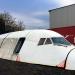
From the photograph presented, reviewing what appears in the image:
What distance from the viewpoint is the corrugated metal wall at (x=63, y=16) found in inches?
1594

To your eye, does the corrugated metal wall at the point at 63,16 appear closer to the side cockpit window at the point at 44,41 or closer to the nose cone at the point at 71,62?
the side cockpit window at the point at 44,41

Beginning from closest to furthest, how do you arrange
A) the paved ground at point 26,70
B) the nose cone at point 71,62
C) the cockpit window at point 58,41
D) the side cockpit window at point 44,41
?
the nose cone at point 71,62 < the paved ground at point 26,70 < the cockpit window at point 58,41 < the side cockpit window at point 44,41

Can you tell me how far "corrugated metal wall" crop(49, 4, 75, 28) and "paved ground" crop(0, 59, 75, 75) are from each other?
29449 mm

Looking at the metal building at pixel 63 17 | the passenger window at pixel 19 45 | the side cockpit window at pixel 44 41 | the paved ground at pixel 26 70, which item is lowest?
the metal building at pixel 63 17

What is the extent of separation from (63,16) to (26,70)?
33.1 metres

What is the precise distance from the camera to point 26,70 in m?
10.4

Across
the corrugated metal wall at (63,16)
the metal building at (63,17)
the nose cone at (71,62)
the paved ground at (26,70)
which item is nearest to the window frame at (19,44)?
the paved ground at (26,70)

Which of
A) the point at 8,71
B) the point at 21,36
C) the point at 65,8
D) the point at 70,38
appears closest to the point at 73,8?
the point at 65,8

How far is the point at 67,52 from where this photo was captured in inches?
392

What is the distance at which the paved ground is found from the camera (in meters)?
9.44

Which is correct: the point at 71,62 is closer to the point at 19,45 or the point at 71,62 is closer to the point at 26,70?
the point at 26,70

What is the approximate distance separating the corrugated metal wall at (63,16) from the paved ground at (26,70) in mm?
29449

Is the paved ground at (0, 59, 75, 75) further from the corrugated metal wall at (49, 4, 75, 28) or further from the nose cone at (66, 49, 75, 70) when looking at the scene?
the corrugated metal wall at (49, 4, 75, 28)

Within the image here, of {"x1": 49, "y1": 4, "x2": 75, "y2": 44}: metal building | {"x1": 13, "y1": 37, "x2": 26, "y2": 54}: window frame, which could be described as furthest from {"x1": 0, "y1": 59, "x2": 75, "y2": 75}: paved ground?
{"x1": 49, "y1": 4, "x2": 75, "y2": 44}: metal building
